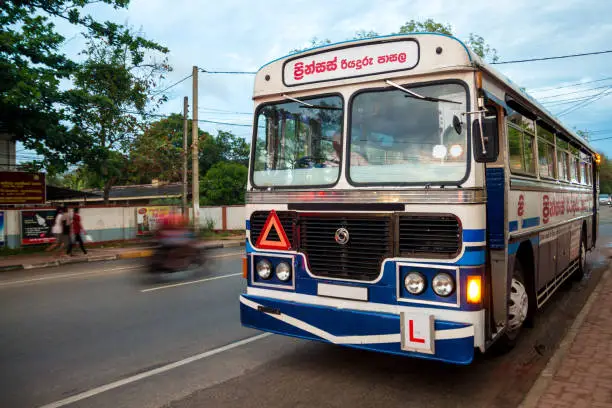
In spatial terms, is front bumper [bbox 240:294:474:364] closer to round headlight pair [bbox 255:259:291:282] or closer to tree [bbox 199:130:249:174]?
round headlight pair [bbox 255:259:291:282]

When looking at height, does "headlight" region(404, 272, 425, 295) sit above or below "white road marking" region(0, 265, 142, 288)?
above

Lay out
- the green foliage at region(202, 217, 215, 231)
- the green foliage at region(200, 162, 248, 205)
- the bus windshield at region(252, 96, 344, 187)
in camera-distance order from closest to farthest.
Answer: the bus windshield at region(252, 96, 344, 187), the green foliage at region(202, 217, 215, 231), the green foliage at region(200, 162, 248, 205)

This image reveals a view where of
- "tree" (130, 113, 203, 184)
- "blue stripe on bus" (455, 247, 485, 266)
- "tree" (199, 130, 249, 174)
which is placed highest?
"tree" (199, 130, 249, 174)

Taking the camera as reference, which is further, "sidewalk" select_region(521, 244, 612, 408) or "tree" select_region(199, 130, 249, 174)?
"tree" select_region(199, 130, 249, 174)

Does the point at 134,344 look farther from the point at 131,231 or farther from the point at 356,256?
the point at 131,231

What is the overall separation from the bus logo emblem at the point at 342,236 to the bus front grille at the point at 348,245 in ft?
0.06

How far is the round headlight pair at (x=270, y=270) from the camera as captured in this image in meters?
4.96

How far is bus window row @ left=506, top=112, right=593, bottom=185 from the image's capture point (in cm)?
522

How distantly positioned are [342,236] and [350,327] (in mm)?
791

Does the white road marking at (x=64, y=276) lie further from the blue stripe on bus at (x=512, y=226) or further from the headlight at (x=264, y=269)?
the blue stripe on bus at (x=512, y=226)

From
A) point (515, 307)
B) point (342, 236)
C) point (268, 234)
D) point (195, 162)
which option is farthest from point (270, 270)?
point (195, 162)

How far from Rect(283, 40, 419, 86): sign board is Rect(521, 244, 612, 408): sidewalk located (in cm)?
291

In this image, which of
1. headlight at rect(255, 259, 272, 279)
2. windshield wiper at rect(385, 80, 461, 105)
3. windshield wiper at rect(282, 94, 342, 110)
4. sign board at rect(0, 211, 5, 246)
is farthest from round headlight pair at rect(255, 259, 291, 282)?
sign board at rect(0, 211, 5, 246)

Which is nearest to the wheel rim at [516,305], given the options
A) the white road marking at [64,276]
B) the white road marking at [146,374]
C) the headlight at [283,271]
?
the headlight at [283,271]
